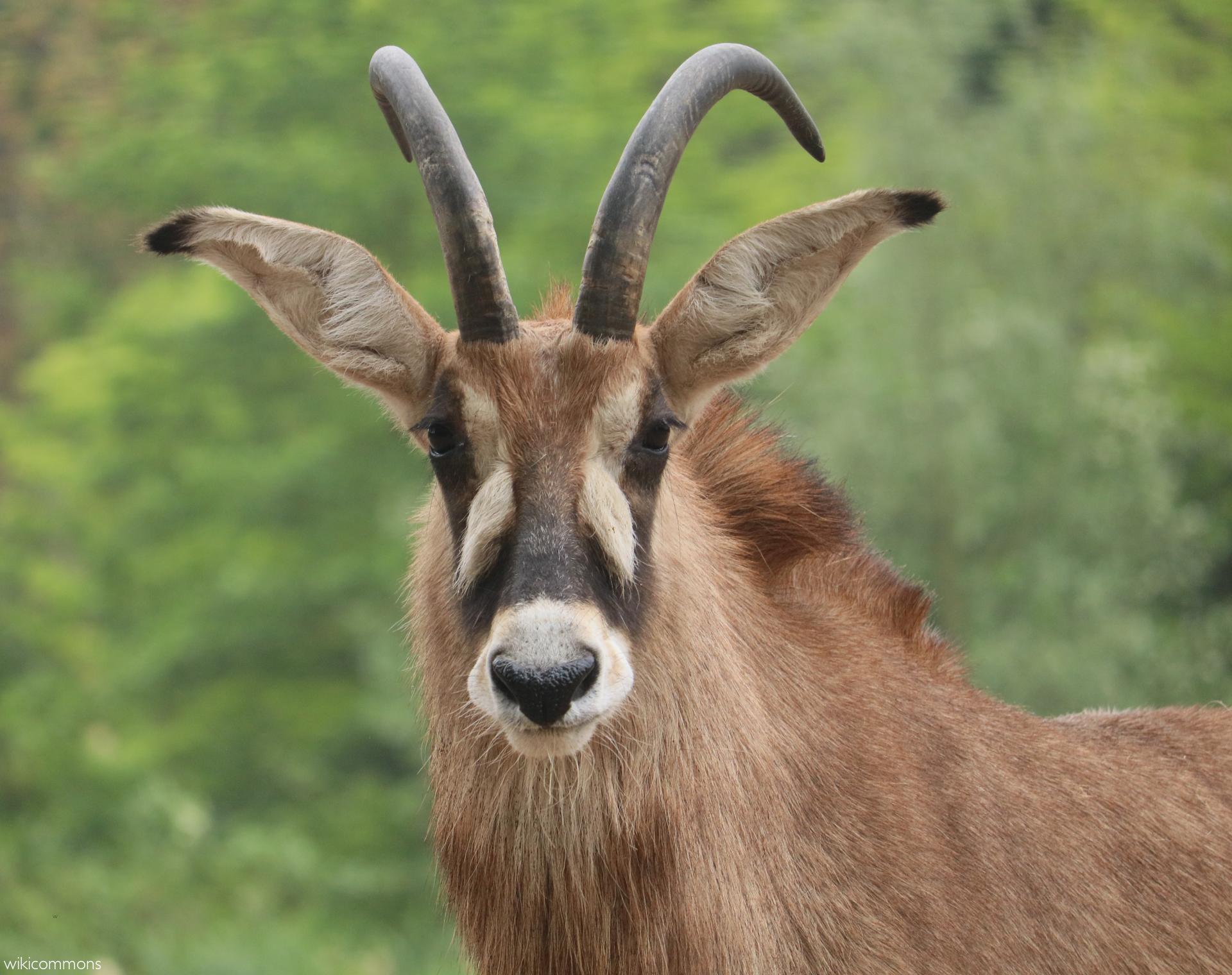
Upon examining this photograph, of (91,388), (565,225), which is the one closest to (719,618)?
(565,225)

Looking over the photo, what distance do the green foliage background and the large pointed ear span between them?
13726 millimetres

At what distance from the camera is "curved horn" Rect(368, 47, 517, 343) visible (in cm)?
474

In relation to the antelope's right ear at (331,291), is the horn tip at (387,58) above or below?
above

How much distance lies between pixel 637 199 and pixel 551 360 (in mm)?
611

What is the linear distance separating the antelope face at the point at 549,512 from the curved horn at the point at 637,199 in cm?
12

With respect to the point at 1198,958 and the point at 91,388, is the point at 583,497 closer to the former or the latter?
the point at 1198,958

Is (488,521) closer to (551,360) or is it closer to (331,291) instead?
(551,360)

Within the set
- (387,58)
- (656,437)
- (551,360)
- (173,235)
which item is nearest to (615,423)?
(656,437)

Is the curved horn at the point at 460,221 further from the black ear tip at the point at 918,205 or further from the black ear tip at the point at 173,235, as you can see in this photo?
the black ear tip at the point at 918,205

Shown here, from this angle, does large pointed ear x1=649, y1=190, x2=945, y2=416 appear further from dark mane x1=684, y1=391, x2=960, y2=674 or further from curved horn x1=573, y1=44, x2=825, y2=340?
dark mane x1=684, y1=391, x2=960, y2=674

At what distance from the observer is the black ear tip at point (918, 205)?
4723mm

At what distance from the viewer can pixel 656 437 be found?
15.4 feet

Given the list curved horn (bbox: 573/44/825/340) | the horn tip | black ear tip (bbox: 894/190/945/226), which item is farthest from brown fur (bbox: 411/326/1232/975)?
the horn tip

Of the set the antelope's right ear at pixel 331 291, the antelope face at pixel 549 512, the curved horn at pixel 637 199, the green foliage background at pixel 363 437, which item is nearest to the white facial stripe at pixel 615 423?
the antelope face at pixel 549 512
